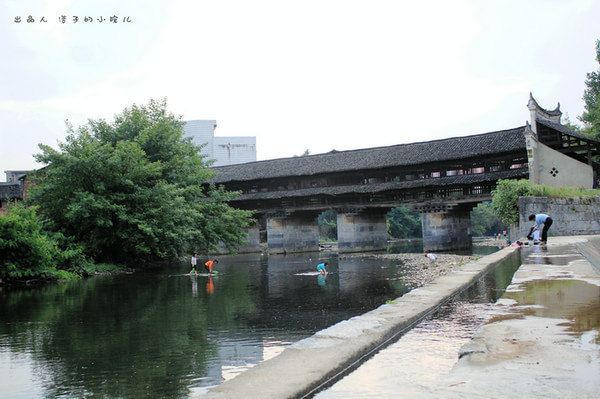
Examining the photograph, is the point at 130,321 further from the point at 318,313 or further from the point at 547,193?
the point at 547,193

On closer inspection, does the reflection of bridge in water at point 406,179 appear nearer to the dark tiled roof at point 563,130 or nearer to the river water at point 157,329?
the dark tiled roof at point 563,130

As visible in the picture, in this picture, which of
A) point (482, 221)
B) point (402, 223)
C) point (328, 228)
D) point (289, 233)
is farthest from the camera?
point (482, 221)

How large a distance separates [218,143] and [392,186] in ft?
152

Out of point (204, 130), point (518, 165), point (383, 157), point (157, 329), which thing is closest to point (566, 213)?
point (518, 165)

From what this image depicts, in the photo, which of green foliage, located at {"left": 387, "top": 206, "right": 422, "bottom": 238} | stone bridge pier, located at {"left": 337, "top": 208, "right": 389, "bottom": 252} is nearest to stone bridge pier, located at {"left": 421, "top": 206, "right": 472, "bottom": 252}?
stone bridge pier, located at {"left": 337, "top": 208, "right": 389, "bottom": 252}

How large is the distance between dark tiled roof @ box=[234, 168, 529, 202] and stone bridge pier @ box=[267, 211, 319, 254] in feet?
6.57

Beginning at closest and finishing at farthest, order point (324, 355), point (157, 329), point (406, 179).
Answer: point (324, 355) → point (157, 329) → point (406, 179)

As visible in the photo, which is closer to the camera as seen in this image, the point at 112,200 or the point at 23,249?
the point at 23,249

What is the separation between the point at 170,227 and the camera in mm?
27672

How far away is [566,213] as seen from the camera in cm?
2455

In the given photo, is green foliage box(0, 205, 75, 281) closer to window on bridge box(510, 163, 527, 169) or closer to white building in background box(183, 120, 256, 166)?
window on bridge box(510, 163, 527, 169)

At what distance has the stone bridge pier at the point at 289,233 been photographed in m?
46.8

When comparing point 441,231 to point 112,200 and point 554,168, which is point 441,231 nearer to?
point 554,168

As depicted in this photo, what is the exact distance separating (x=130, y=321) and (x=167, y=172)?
20601mm
